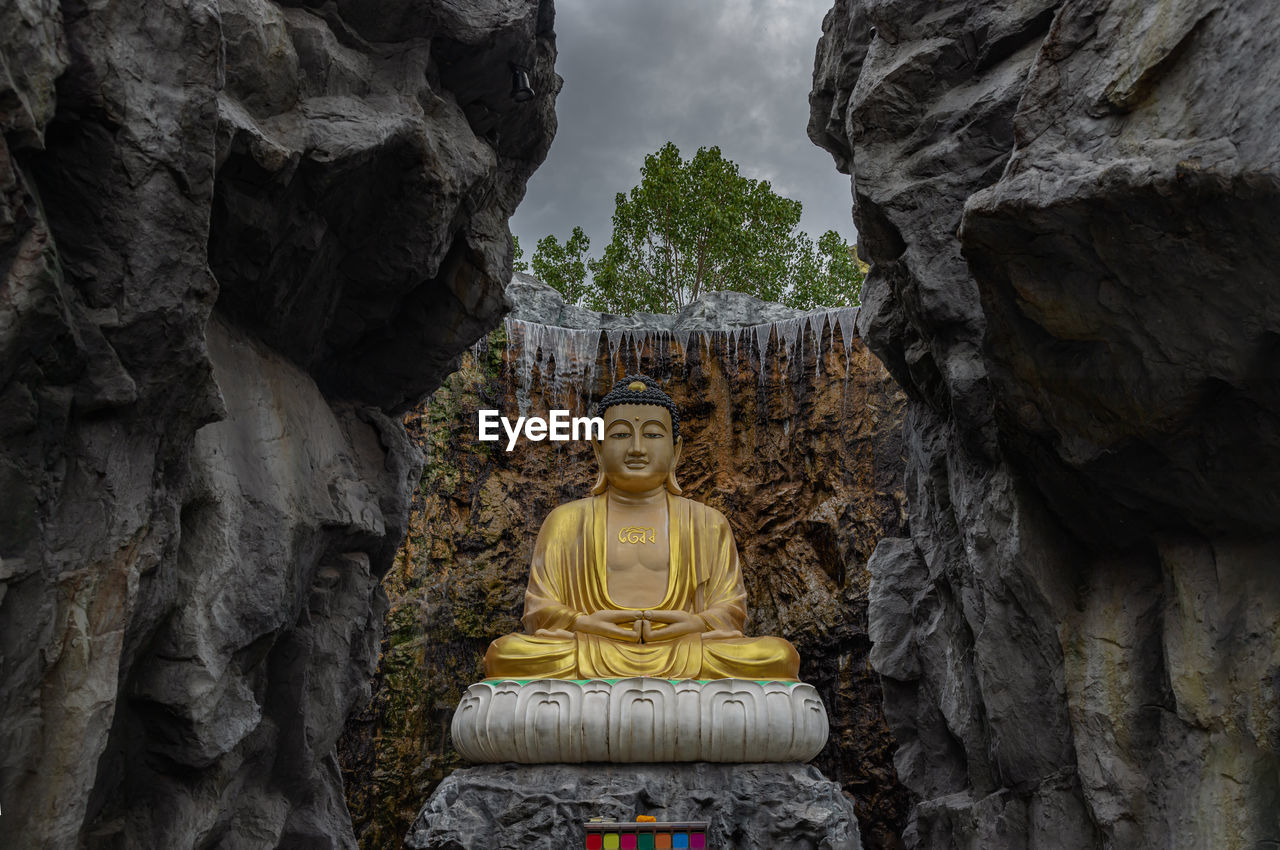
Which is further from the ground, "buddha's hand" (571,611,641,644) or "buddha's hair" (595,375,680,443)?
"buddha's hair" (595,375,680,443)

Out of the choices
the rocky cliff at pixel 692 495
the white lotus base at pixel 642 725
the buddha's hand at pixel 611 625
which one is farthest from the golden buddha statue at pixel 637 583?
the rocky cliff at pixel 692 495

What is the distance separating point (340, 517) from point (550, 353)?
23.7ft

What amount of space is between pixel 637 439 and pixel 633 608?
4.41 ft

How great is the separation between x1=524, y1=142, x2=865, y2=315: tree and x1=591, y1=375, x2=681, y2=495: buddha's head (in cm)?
963

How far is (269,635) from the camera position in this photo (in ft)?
20.2

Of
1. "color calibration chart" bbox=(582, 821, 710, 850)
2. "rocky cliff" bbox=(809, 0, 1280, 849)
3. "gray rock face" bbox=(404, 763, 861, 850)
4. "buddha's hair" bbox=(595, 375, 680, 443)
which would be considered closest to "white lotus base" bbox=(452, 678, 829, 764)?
"gray rock face" bbox=(404, 763, 861, 850)

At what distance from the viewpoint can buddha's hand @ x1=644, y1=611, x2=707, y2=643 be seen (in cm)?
705

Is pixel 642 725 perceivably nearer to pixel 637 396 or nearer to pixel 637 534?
pixel 637 534

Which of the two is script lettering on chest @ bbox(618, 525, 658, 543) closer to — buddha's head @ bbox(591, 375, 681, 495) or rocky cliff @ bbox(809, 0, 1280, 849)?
buddha's head @ bbox(591, 375, 681, 495)

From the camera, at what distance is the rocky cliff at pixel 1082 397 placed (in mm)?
4449

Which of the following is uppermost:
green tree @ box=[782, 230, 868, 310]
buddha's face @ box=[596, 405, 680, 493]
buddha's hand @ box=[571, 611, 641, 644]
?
green tree @ box=[782, 230, 868, 310]

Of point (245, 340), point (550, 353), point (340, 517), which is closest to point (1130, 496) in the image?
point (340, 517)

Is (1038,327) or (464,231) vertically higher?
(464,231)

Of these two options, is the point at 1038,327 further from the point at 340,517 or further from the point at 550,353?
the point at 550,353
